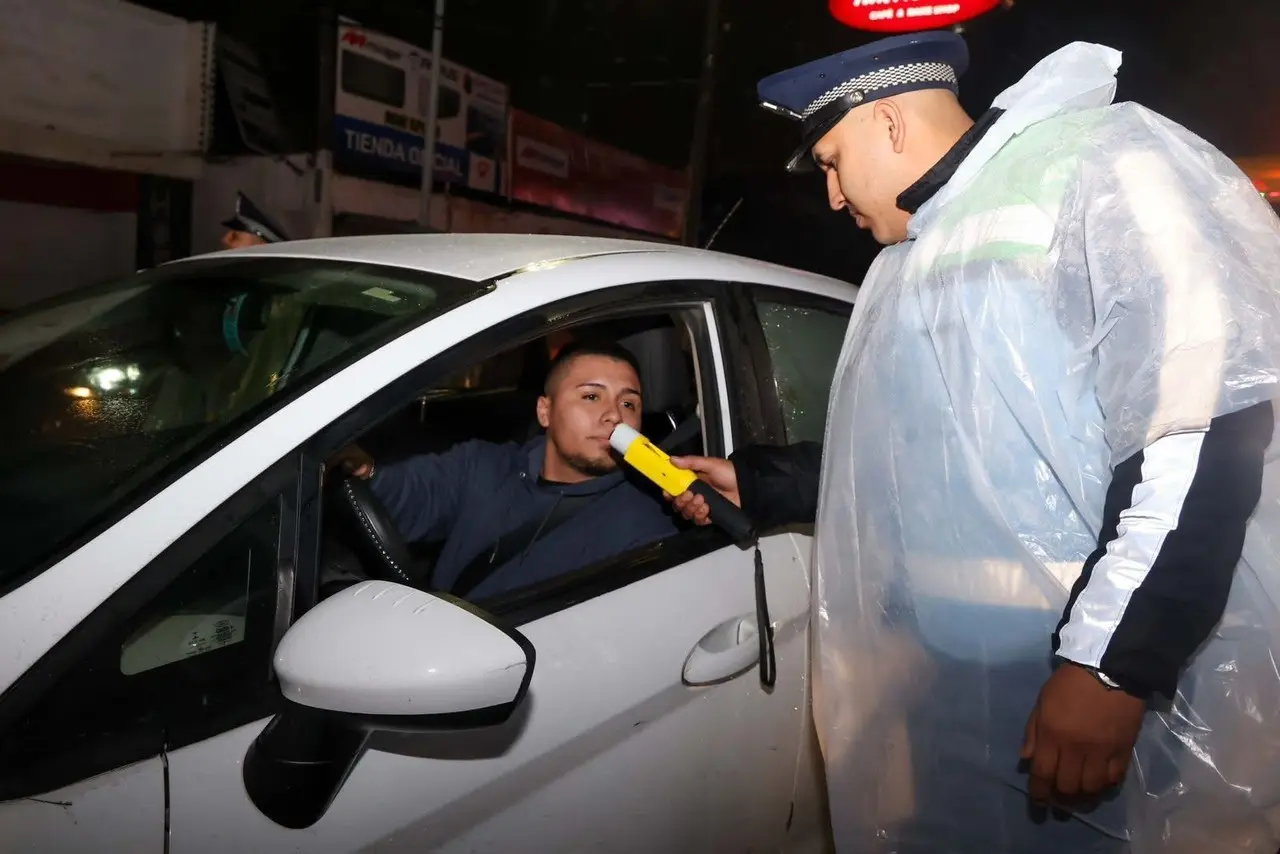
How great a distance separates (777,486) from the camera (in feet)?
6.02

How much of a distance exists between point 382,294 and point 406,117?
8321 millimetres

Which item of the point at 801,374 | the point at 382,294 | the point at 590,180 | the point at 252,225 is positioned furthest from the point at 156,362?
the point at 590,180

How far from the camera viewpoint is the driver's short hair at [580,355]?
231 cm

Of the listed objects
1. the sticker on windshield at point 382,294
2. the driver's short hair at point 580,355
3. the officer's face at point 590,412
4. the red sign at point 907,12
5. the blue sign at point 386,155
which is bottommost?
the officer's face at point 590,412

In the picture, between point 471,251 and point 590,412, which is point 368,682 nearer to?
point 471,251

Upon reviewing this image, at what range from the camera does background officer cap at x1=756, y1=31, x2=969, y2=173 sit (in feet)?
4.95

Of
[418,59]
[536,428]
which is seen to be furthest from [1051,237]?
[418,59]

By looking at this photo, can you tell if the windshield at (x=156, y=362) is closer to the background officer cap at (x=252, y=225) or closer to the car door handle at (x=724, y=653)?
the car door handle at (x=724, y=653)

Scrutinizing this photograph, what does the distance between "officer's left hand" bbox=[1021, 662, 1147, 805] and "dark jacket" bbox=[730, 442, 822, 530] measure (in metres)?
0.70

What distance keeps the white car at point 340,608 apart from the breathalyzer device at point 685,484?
0.08 meters

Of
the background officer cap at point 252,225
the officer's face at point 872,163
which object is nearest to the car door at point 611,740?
the officer's face at point 872,163

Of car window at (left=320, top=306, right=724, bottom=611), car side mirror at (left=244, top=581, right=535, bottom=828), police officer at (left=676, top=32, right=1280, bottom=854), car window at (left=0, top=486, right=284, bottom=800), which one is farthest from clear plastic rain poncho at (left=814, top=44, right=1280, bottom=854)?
car window at (left=0, top=486, right=284, bottom=800)

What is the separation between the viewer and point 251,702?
1.25m

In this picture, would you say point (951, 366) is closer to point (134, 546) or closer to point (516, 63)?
point (134, 546)
